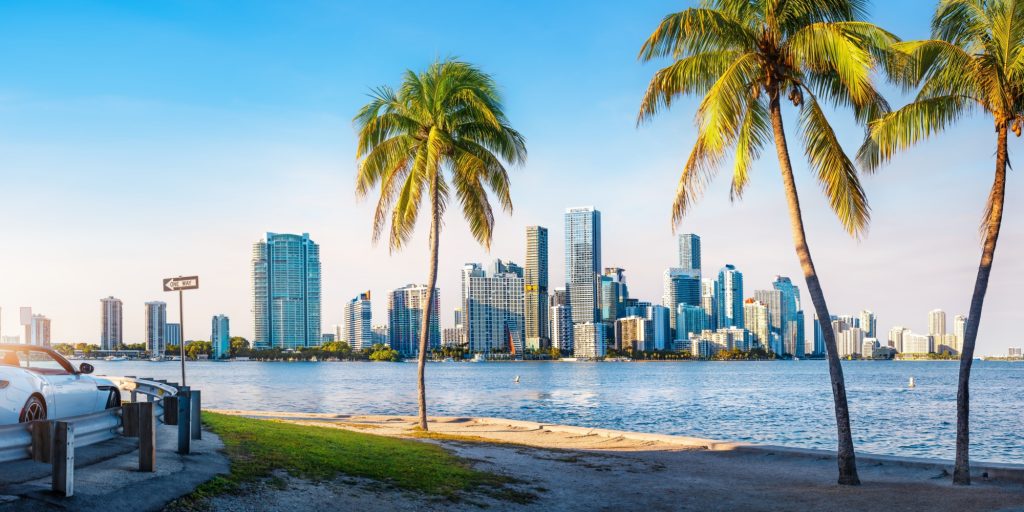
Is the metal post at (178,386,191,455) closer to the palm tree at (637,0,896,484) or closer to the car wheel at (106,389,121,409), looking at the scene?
the car wheel at (106,389,121,409)

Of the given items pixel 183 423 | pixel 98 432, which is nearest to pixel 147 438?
pixel 98 432

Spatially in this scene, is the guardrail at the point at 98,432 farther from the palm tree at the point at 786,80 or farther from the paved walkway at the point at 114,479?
the palm tree at the point at 786,80

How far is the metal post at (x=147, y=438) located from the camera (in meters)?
8.95

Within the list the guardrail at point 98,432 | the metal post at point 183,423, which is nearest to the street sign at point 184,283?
the guardrail at point 98,432

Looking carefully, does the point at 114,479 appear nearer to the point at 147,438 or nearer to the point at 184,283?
the point at 147,438

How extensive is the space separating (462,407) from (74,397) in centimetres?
4641

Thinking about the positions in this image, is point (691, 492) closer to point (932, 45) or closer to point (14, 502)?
point (932, 45)

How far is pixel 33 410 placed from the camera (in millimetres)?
8789

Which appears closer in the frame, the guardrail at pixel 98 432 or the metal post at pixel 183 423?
the guardrail at pixel 98 432

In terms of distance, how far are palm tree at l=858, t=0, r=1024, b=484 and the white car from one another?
14.1 metres

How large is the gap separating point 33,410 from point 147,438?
1210mm

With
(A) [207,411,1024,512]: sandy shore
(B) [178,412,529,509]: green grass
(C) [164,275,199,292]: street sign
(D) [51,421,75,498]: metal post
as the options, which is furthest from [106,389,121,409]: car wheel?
(C) [164,275,199,292]: street sign

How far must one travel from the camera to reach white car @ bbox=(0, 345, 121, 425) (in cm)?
845

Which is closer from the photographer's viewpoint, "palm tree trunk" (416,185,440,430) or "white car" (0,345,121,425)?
"white car" (0,345,121,425)
